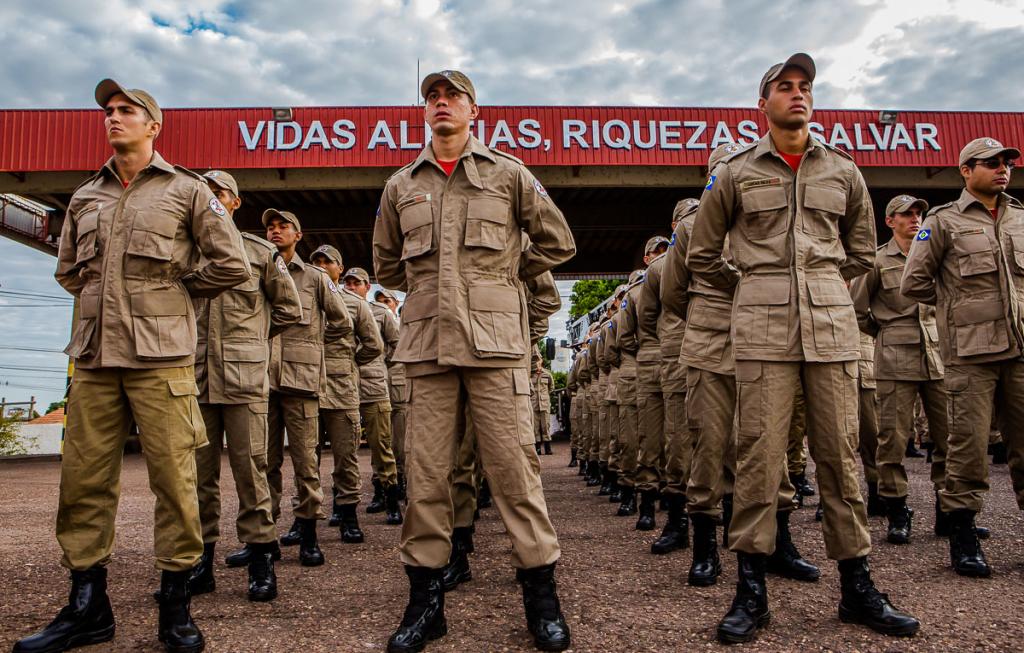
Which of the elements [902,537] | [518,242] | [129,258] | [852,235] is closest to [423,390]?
[518,242]

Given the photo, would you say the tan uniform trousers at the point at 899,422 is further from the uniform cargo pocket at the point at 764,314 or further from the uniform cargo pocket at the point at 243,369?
the uniform cargo pocket at the point at 243,369

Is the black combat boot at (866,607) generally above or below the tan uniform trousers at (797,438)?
below

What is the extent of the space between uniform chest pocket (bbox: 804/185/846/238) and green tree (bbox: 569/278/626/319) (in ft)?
126

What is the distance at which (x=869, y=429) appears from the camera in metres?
5.72

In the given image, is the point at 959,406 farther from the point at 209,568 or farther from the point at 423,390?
the point at 209,568

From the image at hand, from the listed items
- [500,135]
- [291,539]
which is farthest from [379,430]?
[500,135]

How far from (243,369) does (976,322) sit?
13.6ft

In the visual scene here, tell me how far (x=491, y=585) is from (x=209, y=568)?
1532mm

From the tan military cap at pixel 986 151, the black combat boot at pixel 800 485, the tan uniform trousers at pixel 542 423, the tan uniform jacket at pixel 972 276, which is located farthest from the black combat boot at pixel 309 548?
the tan uniform trousers at pixel 542 423

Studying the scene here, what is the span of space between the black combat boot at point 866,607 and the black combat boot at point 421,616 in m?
1.68

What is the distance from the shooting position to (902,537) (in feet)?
15.6

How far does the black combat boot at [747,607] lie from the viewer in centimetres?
285

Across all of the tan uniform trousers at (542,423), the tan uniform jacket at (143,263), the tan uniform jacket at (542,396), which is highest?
the tan uniform jacket at (143,263)

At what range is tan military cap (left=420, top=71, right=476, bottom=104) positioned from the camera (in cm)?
331
